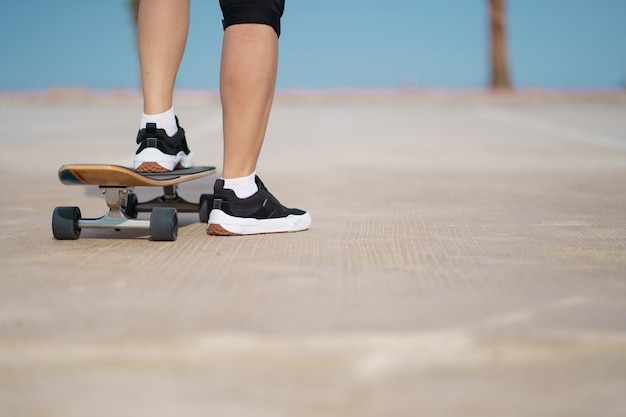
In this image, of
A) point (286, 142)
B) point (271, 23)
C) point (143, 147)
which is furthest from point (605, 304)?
point (286, 142)

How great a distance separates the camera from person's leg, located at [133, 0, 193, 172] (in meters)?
2.77

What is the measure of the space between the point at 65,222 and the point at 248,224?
55cm

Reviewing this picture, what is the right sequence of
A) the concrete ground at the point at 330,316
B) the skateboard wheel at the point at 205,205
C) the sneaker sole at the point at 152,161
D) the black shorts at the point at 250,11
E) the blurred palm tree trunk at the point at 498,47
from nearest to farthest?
the concrete ground at the point at 330,316 → the black shorts at the point at 250,11 → the sneaker sole at the point at 152,161 → the skateboard wheel at the point at 205,205 → the blurred palm tree trunk at the point at 498,47

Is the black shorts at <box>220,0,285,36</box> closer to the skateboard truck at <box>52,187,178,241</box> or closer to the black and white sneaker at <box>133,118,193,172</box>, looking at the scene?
the black and white sneaker at <box>133,118,193,172</box>

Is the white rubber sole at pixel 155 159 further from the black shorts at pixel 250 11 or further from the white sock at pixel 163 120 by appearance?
the black shorts at pixel 250 11

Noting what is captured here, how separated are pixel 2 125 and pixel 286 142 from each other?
13.6 ft

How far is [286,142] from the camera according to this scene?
729cm

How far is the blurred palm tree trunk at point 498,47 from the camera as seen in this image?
21.2m

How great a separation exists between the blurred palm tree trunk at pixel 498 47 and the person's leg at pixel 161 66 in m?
19.4

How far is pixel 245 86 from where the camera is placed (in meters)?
2.49

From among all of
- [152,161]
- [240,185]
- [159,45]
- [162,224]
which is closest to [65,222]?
[162,224]

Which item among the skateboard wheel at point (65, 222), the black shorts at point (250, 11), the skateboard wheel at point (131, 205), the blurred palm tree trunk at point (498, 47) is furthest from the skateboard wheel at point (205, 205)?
the blurred palm tree trunk at point (498, 47)

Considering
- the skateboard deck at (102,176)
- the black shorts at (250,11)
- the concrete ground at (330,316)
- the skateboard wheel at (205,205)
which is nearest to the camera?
the concrete ground at (330,316)

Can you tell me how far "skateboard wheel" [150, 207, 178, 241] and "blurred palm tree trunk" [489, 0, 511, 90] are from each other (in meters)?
20.0
